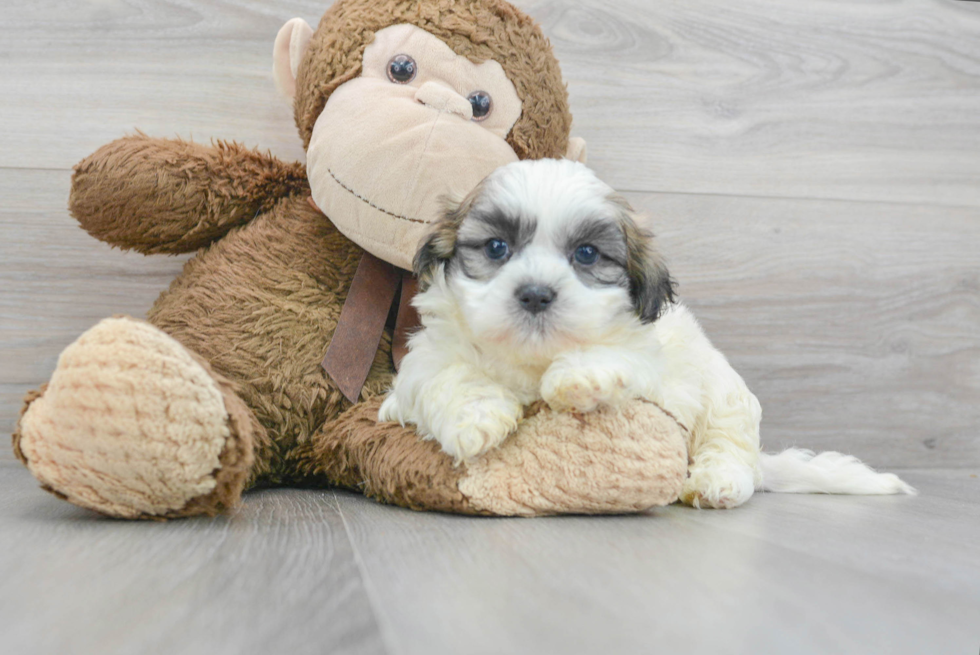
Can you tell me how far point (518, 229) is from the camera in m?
1.05

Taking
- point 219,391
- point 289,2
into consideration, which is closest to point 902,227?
point 289,2

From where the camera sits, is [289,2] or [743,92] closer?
[289,2]

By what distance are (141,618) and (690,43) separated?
64.1 inches

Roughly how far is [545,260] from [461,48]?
0.47 metres

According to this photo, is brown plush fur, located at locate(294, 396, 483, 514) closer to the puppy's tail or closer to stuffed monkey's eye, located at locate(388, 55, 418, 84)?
stuffed monkey's eye, located at locate(388, 55, 418, 84)

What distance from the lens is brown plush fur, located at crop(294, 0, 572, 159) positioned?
1.29 metres

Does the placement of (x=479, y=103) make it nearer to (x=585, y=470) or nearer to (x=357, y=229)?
(x=357, y=229)

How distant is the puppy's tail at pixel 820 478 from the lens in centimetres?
143

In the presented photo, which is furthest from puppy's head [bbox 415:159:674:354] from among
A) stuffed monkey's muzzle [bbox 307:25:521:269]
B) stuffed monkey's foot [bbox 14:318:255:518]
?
stuffed monkey's foot [bbox 14:318:255:518]

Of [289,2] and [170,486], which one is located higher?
[289,2]

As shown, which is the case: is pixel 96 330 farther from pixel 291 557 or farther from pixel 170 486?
pixel 291 557

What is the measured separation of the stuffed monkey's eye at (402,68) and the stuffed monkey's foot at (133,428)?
61 centimetres

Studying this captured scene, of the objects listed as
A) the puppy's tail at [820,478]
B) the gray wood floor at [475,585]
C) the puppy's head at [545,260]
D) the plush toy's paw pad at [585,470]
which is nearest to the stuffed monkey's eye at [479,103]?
the puppy's head at [545,260]

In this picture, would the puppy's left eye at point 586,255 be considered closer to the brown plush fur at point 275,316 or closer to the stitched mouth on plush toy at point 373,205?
the stitched mouth on plush toy at point 373,205
